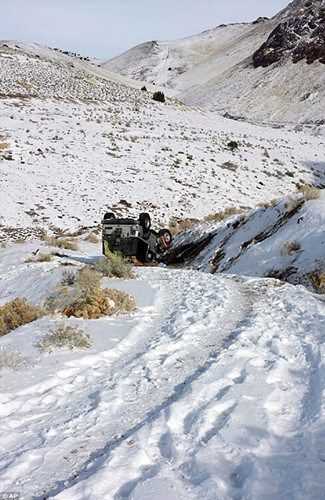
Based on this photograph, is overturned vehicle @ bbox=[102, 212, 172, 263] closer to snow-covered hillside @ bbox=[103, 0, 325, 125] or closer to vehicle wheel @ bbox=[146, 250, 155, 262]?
vehicle wheel @ bbox=[146, 250, 155, 262]

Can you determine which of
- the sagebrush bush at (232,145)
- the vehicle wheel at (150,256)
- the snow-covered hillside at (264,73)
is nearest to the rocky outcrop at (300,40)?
the snow-covered hillside at (264,73)

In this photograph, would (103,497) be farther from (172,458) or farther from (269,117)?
(269,117)

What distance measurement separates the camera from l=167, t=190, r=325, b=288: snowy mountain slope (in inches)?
416

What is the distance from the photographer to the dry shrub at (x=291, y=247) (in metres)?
10.9

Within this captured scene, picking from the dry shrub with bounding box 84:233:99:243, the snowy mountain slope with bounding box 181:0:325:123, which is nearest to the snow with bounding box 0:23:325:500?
the dry shrub with bounding box 84:233:99:243

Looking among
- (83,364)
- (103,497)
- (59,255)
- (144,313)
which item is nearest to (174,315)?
(144,313)

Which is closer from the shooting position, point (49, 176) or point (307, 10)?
point (49, 176)

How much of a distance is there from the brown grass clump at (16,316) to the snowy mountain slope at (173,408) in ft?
2.16

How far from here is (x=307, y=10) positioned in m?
84.8

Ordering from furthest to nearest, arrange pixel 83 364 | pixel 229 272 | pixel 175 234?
pixel 175 234
pixel 229 272
pixel 83 364

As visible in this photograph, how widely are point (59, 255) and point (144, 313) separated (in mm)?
7363

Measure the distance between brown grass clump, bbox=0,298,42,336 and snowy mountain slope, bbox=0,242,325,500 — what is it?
66cm

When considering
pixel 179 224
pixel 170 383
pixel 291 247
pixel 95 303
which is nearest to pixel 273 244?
pixel 291 247

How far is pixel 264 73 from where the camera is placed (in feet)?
260
